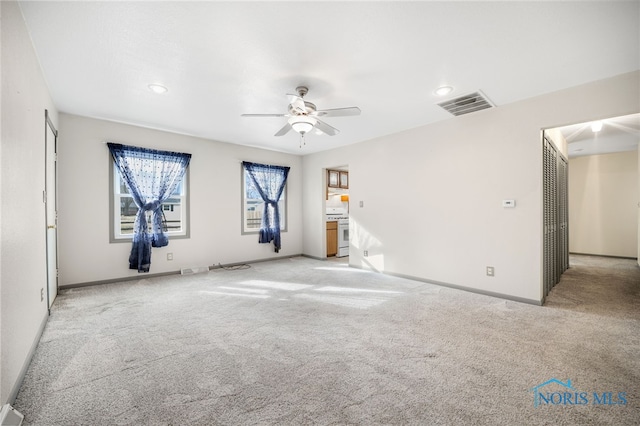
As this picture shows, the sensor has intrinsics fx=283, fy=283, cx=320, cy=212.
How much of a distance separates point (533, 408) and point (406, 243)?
122 inches

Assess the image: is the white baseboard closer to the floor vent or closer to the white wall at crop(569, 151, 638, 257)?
the floor vent

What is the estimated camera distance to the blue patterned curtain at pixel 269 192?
5.94 meters

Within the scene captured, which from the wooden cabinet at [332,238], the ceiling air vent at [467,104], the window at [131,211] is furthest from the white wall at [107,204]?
the ceiling air vent at [467,104]

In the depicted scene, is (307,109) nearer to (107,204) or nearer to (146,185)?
(146,185)

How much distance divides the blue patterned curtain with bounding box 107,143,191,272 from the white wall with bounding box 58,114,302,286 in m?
0.17

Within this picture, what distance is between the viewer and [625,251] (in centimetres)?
629

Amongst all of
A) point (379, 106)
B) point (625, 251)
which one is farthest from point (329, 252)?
point (625, 251)

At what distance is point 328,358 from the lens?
2.12 meters

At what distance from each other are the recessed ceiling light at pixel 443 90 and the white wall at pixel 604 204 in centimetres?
600

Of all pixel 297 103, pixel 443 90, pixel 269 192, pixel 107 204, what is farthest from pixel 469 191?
pixel 107 204

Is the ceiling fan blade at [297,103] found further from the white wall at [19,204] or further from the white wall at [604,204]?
the white wall at [604,204]

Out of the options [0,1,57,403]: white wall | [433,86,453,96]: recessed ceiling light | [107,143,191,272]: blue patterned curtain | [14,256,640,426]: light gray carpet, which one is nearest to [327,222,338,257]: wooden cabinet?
[14,256,640,426]: light gray carpet

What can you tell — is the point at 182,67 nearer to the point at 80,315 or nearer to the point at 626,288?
the point at 80,315

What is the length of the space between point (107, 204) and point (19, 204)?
2618mm
